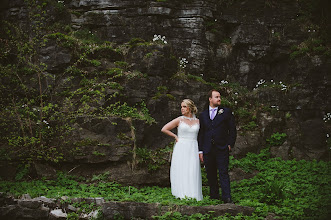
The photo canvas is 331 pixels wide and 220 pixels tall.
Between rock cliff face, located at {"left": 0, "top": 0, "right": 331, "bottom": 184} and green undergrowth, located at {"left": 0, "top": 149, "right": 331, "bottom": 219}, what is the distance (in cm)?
55

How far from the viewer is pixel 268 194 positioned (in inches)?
281

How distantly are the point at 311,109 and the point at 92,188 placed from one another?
335 inches

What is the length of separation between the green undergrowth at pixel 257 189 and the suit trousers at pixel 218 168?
0.30 metres

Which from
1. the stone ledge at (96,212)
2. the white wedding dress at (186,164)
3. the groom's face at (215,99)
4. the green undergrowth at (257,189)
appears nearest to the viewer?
the stone ledge at (96,212)

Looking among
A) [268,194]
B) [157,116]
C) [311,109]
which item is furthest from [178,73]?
[268,194]

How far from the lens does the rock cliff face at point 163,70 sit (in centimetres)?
961

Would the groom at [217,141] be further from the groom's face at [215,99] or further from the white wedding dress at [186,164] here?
the white wedding dress at [186,164]

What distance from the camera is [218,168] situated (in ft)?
23.8

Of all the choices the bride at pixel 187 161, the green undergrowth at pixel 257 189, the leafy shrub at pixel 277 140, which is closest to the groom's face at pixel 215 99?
the bride at pixel 187 161

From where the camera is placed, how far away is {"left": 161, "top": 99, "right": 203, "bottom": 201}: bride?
7.57 meters

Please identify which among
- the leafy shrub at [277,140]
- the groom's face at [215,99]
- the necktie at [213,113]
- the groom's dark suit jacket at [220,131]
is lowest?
the leafy shrub at [277,140]

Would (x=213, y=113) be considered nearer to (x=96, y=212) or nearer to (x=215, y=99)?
(x=215, y=99)

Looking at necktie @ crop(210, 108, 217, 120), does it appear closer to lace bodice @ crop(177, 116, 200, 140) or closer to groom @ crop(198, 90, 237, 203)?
groom @ crop(198, 90, 237, 203)

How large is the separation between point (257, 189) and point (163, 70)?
5.40 meters
